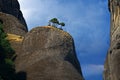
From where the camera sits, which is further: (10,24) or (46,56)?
(10,24)

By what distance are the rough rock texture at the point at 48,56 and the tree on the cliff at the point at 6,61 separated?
100 inches

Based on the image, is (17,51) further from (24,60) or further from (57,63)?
(57,63)

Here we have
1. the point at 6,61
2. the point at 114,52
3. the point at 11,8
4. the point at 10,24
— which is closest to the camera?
the point at 114,52

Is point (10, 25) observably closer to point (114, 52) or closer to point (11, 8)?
point (11, 8)

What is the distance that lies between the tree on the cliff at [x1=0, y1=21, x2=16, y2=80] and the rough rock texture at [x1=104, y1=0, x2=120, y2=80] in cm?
3524

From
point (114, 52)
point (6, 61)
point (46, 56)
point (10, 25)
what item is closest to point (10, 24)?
point (10, 25)

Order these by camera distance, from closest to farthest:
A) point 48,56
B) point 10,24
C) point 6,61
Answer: point 6,61
point 48,56
point 10,24

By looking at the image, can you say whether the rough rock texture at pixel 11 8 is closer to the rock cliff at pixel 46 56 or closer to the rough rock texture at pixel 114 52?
the rock cliff at pixel 46 56

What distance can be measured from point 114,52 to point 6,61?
4303 cm

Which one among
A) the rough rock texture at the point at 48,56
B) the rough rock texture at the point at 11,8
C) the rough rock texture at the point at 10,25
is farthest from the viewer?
the rough rock texture at the point at 11,8

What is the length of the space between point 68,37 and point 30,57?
7.94 meters

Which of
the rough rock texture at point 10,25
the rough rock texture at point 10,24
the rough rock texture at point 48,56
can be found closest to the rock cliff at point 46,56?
the rough rock texture at point 48,56

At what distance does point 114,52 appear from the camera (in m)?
38.8

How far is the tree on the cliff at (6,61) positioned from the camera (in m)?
77.4
